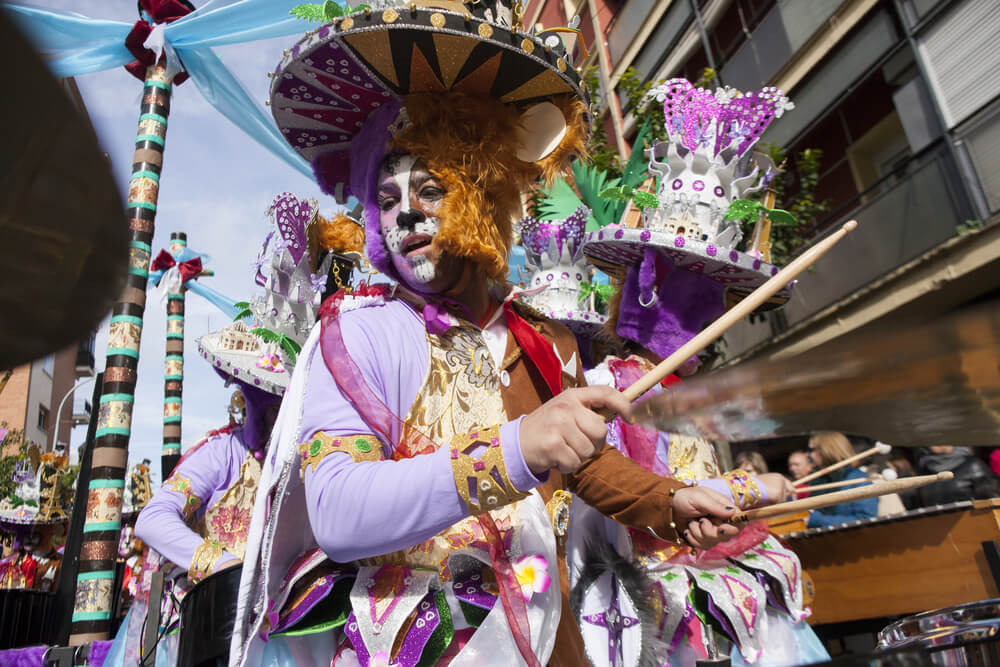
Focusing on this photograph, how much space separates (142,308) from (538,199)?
2.66 metres

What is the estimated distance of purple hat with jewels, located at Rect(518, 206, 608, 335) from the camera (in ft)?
12.8

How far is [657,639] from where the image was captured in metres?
2.03

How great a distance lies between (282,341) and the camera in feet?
12.8

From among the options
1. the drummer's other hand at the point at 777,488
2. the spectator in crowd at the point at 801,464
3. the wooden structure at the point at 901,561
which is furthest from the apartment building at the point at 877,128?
the drummer's other hand at the point at 777,488

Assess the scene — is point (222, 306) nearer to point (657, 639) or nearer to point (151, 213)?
point (151, 213)

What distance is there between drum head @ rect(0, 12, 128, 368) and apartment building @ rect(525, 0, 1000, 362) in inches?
288

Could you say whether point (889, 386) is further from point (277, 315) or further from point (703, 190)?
point (277, 315)

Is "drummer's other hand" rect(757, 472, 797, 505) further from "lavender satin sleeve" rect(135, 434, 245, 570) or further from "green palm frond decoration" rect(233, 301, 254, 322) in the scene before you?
"green palm frond decoration" rect(233, 301, 254, 322)

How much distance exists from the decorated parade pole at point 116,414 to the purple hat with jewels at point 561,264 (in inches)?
82.9

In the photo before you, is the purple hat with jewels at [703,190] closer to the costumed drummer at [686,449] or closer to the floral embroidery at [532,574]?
the costumed drummer at [686,449]

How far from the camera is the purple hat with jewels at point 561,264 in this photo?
3.91m

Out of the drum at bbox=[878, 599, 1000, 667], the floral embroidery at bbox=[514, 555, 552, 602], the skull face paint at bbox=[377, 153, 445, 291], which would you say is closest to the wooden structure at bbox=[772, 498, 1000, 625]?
the drum at bbox=[878, 599, 1000, 667]

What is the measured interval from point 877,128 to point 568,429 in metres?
11.6

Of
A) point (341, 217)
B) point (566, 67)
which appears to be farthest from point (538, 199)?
point (566, 67)
